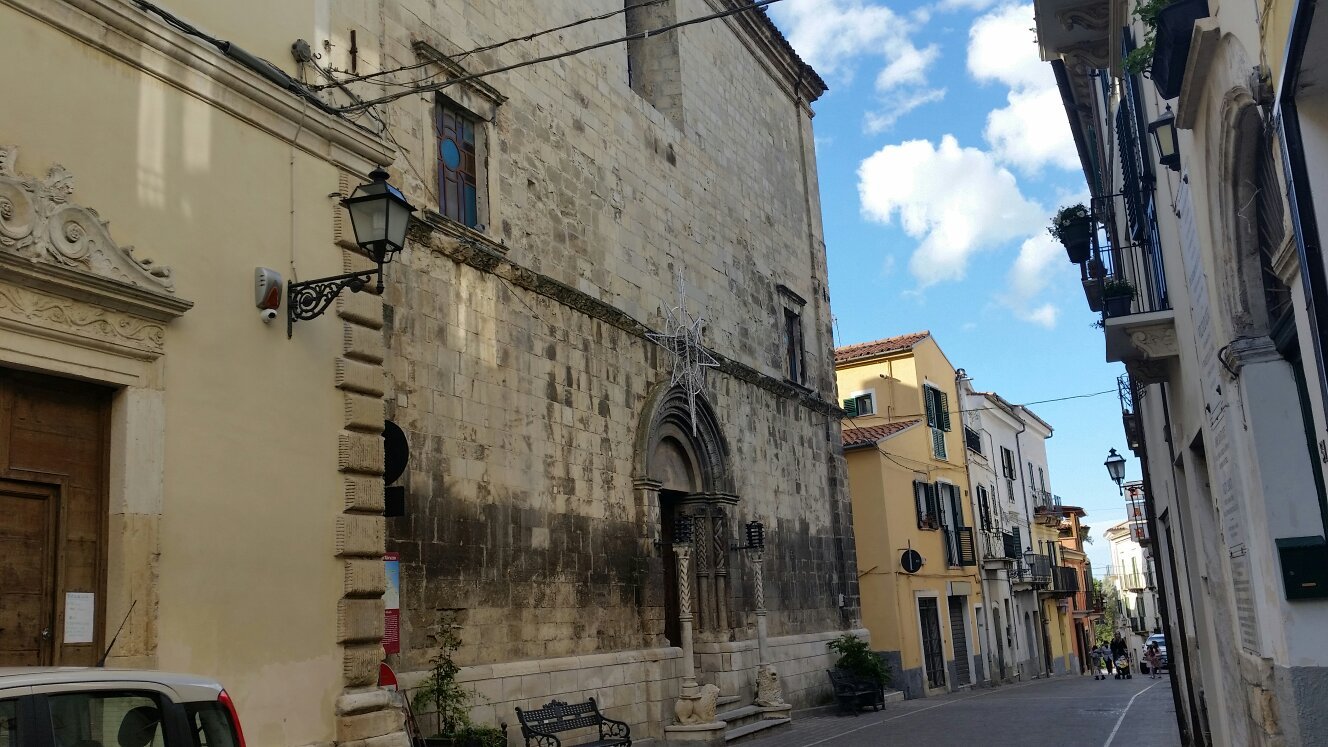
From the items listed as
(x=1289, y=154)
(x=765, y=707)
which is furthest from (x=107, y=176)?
(x=765, y=707)

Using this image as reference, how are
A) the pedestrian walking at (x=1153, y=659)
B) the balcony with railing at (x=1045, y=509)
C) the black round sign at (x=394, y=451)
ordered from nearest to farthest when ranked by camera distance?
the black round sign at (x=394, y=451) < the pedestrian walking at (x=1153, y=659) < the balcony with railing at (x=1045, y=509)

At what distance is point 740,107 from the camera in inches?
796

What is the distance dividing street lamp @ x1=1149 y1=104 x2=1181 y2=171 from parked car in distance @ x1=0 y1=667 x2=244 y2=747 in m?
6.61

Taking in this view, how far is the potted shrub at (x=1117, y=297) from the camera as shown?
9.62 m

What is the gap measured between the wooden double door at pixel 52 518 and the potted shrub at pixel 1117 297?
7782 millimetres

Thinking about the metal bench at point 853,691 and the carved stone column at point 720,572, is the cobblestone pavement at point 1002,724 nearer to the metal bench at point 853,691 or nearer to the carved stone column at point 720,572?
the metal bench at point 853,691

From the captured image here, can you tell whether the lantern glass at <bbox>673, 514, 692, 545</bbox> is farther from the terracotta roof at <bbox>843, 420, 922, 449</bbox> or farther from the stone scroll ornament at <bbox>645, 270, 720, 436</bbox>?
the terracotta roof at <bbox>843, 420, 922, 449</bbox>

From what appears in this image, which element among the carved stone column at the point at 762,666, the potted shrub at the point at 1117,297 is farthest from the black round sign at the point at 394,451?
the carved stone column at the point at 762,666

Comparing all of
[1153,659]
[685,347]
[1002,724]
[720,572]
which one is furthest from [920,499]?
[1153,659]

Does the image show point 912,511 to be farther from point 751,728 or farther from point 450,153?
point 450,153

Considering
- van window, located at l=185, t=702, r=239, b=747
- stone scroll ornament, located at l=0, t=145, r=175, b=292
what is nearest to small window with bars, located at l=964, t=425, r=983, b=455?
stone scroll ornament, located at l=0, t=145, r=175, b=292

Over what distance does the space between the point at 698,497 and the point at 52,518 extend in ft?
36.6

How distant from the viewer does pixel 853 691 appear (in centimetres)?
1923

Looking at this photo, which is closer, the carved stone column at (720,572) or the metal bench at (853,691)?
the carved stone column at (720,572)
